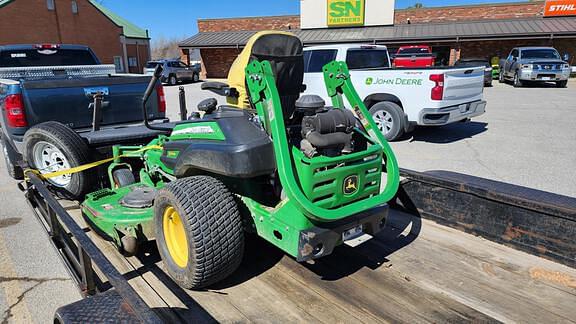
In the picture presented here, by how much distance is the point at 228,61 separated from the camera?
31.1m

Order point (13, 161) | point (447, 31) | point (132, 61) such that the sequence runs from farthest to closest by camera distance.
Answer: point (132, 61)
point (447, 31)
point (13, 161)

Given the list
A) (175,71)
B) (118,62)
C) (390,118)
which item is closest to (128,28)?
(118,62)

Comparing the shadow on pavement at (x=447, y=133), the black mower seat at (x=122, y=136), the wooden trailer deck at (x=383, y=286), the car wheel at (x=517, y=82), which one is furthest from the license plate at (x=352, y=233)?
the car wheel at (x=517, y=82)

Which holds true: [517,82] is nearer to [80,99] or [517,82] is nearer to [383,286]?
[80,99]

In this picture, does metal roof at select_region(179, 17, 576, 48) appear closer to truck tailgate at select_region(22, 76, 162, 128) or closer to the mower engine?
truck tailgate at select_region(22, 76, 162, 128)

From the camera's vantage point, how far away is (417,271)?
128 inches

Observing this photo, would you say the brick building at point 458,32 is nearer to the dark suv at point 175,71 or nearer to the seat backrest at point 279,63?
the dark suv at point 175,71

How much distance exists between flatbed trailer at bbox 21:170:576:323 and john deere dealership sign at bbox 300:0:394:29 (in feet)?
83.9

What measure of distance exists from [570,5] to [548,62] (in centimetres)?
1028

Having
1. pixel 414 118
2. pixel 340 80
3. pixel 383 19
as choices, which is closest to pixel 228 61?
pixel 383 19

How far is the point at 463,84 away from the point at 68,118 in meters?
6.89

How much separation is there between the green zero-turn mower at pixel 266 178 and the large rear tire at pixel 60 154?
1272mm

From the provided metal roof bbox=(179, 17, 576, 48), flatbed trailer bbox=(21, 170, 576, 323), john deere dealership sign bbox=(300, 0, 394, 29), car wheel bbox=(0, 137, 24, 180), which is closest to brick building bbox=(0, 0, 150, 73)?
metal roof bbox=(179, 17, 576, 48)

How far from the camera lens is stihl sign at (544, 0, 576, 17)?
997 inches
